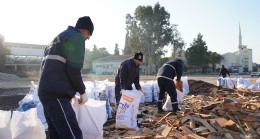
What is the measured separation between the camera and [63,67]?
10.3 ft

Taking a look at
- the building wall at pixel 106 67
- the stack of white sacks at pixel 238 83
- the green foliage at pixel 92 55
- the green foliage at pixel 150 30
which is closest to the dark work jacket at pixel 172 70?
the stack of white sacks at pixel 238 83

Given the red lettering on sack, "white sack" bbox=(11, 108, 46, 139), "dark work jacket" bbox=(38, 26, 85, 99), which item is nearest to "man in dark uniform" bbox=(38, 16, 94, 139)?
"dark work jacket" bbox=(38, 26, 85, 99)

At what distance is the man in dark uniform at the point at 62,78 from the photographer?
122 inches

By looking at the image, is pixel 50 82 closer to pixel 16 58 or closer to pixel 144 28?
pixel 144 28

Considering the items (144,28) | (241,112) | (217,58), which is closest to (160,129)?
(241,112)

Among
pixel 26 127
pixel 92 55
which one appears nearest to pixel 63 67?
pixel 26 127

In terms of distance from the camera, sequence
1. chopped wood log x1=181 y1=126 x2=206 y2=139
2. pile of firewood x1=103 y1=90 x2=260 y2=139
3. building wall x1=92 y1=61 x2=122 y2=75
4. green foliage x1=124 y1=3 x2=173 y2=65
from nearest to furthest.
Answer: chopped wood log x1=181 y1=126 x2=206 y2=139, pile of firewood x1=103 y1=90 x2=260 y2=139, green foliage x1=124 y1=3 x2=173 y2=65, building wall x1=92 y1=61 x2=122 y2=75

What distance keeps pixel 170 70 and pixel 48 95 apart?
4559mm

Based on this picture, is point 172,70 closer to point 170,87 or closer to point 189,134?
point 170,87

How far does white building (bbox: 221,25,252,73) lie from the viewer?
3159 inches

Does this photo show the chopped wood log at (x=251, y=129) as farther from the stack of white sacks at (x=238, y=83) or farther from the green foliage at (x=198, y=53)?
the green foliage at (x=198, y=53)

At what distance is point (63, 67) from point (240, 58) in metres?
82.9

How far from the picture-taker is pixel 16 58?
58.2 metres

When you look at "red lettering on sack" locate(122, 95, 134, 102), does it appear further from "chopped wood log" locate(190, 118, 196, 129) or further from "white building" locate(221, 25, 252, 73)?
"white building" locate(221, 25, 252, 73)
